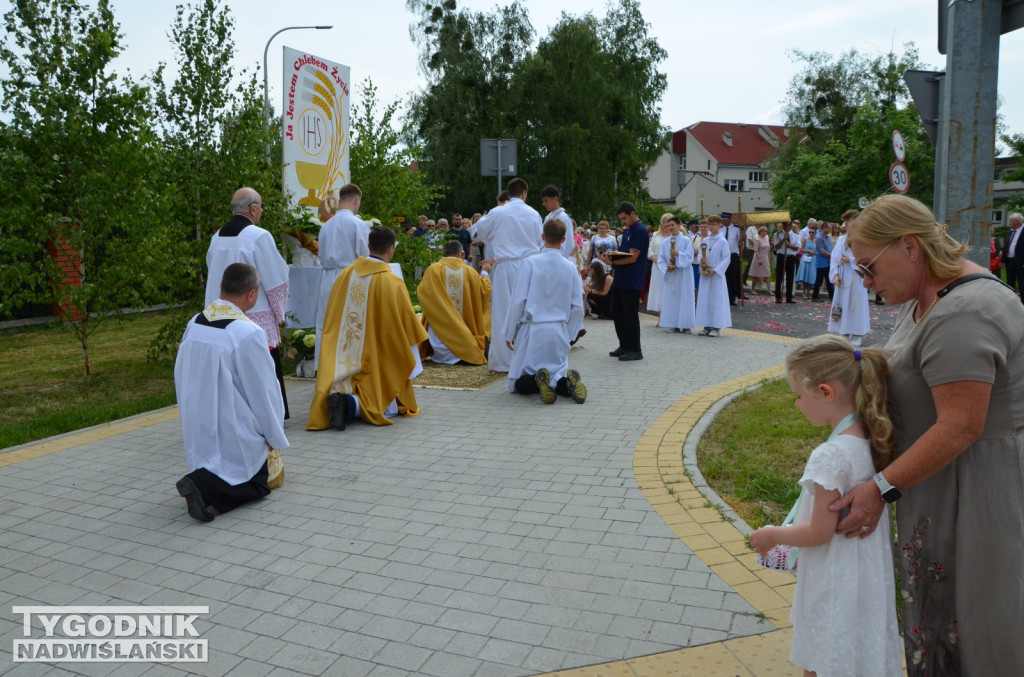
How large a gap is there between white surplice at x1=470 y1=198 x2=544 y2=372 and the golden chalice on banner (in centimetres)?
220

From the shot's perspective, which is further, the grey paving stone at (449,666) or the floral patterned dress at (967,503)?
the grey paving stone at (449,666)

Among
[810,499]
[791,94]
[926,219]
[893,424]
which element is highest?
[791,94]

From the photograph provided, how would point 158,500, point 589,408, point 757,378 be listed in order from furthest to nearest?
1. point 757,378
2. point 589,408
3. point 158,500

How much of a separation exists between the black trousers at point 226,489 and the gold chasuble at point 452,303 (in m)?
5.80

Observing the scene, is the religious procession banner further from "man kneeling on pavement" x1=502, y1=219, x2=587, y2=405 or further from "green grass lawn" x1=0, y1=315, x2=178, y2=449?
"man kneeling on pavement" x1=502, y1=219, x2=587, y2=405

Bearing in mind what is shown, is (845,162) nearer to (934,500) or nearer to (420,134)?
(420,134)

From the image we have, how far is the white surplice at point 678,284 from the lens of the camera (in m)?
14.0

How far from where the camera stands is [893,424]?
8.29 feet

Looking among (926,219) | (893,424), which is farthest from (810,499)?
(926,219)

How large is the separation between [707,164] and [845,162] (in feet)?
127

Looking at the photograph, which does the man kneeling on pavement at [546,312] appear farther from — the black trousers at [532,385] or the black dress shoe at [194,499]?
the black dress shoe at [194,499]

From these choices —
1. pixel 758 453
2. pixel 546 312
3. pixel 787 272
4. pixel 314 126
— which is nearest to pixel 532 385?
pixel 546 312

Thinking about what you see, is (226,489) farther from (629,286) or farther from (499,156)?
(499,156)

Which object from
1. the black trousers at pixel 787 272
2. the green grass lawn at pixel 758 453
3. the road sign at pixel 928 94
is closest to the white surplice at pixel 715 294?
the green grass lawn at pixel 758 453
